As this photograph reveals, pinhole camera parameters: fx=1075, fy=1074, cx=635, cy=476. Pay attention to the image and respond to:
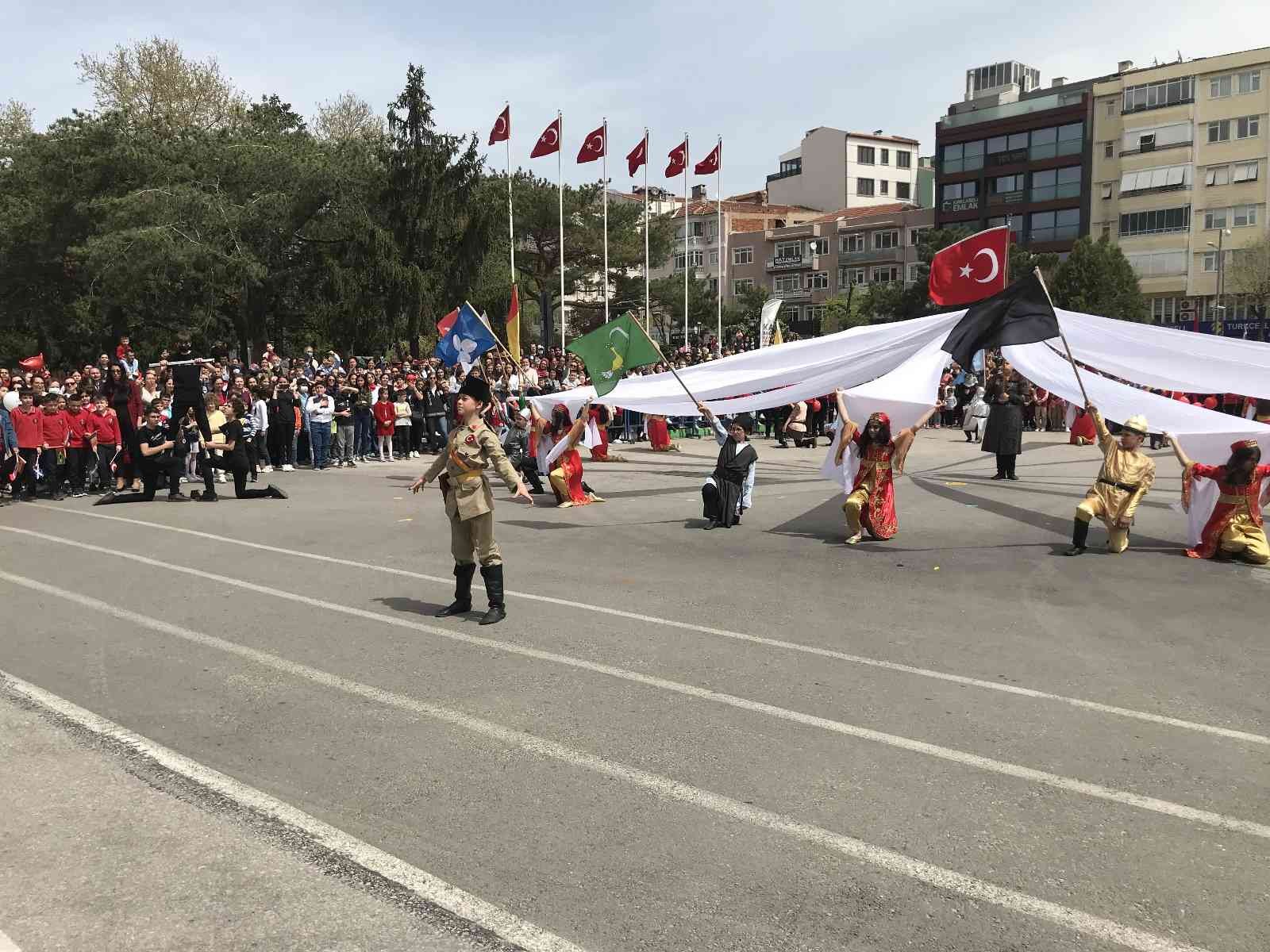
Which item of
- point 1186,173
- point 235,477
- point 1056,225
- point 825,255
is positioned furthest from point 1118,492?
point 825,255

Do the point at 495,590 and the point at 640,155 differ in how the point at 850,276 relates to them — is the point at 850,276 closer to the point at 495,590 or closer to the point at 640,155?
the point at 640,155

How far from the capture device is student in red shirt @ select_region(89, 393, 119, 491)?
57.2ft

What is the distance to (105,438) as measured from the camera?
57.6ft

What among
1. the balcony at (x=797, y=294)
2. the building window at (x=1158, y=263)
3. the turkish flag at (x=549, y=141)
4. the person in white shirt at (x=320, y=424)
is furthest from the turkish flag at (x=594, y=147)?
the balcony at (x=797, y=294)

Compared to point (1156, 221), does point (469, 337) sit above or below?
below

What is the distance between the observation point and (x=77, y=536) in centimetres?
1281

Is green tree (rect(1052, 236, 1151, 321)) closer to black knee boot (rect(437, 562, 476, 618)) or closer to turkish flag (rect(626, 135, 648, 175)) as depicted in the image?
turkish flag (rect(626, 135, 648, 175))

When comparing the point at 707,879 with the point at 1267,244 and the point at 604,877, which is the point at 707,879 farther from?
the point at 1267,244

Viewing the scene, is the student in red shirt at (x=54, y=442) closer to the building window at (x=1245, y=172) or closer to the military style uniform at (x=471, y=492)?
the military style uniform at (x=471, y=492)

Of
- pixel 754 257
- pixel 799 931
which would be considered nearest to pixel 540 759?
pixel 799 931

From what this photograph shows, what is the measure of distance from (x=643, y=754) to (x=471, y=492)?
3506mm

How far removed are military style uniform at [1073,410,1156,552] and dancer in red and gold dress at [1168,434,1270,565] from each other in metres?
0.65

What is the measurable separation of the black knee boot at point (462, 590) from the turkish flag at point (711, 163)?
35.8m

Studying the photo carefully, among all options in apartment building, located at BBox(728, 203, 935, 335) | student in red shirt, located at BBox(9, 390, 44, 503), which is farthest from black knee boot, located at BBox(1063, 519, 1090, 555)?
apartment building, located at BBox(728, 203, 935, 335)
